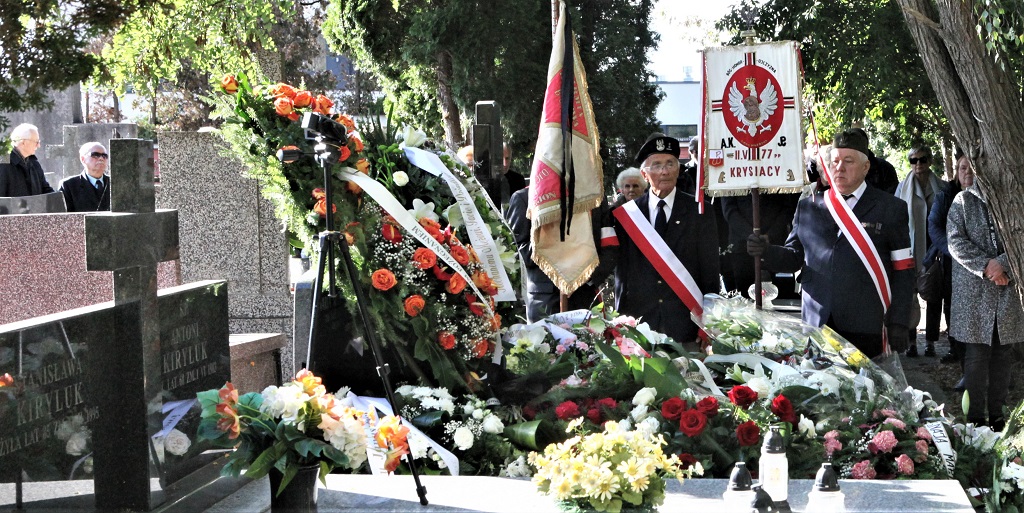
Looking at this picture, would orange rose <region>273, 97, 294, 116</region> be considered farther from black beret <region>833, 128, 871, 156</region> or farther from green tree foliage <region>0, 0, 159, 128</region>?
black beret <region>833, 128, 871, 156</region>

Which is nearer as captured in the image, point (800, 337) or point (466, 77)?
point (800, 337)

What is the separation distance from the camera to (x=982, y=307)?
23.6 ft

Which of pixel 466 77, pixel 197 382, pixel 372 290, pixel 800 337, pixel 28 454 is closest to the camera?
pixel 28 454

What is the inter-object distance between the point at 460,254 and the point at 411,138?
0.72 meters

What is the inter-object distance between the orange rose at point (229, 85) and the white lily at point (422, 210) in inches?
37.6

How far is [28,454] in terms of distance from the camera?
11.8ft

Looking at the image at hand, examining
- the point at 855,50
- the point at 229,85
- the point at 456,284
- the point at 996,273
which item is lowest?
the point at 996,273

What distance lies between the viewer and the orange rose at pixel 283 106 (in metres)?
4.99

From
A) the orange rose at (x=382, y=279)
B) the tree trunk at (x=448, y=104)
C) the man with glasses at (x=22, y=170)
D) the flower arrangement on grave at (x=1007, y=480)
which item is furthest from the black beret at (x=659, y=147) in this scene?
the tree trunk at (x=448, y=104)

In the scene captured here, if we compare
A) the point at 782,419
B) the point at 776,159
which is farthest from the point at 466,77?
the point at 782,419

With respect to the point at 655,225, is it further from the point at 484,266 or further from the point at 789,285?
the point at 789,285

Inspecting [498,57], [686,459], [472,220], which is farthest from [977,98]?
[498,57]

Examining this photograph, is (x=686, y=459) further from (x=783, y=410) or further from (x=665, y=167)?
(x=665, y=167)

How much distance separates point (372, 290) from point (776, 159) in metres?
3.02
